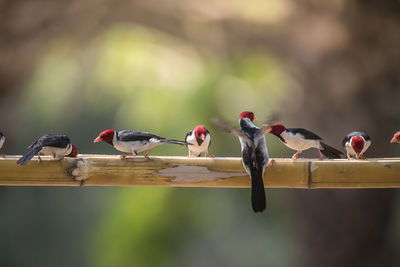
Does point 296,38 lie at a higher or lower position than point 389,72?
higher

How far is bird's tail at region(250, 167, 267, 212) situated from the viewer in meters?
1.91

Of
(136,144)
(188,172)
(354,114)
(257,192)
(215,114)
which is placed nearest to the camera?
(257,192)

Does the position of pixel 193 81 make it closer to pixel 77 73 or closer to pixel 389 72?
pixel 77 73

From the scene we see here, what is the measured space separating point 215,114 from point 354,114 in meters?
1.33

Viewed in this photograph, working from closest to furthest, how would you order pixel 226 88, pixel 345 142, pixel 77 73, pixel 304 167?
pixel 304 167
pixel 345 142
pixel 226 88
pixel 77 73

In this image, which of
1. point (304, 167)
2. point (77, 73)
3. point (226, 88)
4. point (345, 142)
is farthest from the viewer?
point (77, 73)

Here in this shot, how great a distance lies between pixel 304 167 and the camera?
2.07 m

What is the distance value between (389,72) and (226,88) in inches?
62.3

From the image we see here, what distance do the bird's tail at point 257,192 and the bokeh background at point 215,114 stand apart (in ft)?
8.35

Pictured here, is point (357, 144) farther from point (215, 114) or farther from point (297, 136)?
point (215, 114)

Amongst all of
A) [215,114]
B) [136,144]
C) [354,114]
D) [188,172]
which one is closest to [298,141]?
[188,172]

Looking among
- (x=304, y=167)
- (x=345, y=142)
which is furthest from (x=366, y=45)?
(x=304, y=167)

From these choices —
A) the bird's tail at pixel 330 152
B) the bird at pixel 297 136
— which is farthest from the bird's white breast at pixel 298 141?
the bird's tail at pixel 330 152

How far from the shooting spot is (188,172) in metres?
2.05
